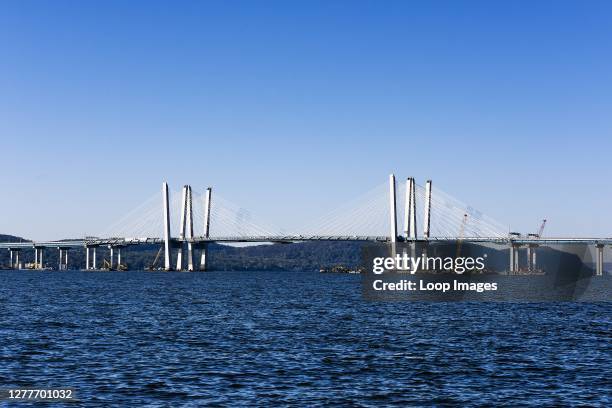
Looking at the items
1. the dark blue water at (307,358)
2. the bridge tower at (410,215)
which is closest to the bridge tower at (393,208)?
the bridge tower at (410,215)

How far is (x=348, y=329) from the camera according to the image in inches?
2159

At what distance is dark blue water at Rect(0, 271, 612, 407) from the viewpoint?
3111 centimetres

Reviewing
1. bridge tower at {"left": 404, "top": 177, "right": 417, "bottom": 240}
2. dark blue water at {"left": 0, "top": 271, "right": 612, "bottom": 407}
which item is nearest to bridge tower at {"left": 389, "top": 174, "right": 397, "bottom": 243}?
bridge tower at {"left": 404, "top": 177, "right": 417, "bottom": 240}

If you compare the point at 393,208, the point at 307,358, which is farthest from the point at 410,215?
the point at 307,358

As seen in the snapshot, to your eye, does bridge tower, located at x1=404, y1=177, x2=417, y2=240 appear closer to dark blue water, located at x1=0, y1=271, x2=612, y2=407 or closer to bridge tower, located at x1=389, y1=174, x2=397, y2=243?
bridge tower, located at x1=389, y1=174, x2=397, y2=243

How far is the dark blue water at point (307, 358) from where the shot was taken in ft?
102

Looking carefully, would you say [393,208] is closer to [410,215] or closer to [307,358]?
[410,215]

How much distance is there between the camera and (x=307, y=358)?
40000 mm

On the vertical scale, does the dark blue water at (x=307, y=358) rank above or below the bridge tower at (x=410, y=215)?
below

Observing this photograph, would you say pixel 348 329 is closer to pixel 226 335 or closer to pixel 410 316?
pixel 226 335

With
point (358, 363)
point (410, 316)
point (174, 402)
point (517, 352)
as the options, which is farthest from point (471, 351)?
point (410, 316)

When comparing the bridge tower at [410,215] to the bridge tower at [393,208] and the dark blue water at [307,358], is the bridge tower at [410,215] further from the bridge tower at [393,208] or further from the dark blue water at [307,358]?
the dark blue water at [307,358]

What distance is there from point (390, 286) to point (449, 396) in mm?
100691

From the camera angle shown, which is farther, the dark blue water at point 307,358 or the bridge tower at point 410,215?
the bridge tower at point 410,215
